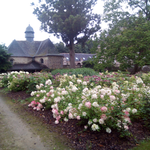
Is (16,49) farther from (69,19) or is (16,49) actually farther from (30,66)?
(69,19)

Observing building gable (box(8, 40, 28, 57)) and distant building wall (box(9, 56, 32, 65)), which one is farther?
building gable (box(8, 40, 28, 57))

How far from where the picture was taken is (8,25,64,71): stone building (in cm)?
2558

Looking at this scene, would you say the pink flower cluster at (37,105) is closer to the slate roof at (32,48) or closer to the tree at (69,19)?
the tree at (69,19)

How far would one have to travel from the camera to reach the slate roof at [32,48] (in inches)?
1034

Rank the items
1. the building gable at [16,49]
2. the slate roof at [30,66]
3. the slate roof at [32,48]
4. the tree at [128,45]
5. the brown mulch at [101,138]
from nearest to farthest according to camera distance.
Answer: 1. the brown mulch at [101,138]
2. the tree at [128,45]
3. the slate roof at [30,66]
4. the building gable at [16,49]
5. the slate roof at [32,48]

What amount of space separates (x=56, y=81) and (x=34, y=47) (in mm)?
24985

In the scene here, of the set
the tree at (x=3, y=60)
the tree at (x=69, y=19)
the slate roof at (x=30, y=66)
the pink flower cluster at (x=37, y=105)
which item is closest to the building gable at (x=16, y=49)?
the slate roof at (x=30, y=66)

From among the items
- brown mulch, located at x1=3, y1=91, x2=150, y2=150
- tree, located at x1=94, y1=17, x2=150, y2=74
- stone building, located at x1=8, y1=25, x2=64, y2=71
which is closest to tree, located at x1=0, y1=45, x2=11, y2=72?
Result: stone building, located at x1=8, y1=25, x2=64, y2=71

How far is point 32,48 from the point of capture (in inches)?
1167

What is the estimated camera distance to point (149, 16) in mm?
14852

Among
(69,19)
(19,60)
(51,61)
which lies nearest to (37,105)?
(69,19)

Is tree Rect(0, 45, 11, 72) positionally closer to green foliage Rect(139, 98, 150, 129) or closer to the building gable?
the building gable

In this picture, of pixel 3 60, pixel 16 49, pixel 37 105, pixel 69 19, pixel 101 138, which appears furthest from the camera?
pixel 16 49

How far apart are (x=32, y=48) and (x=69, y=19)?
14.2 m
